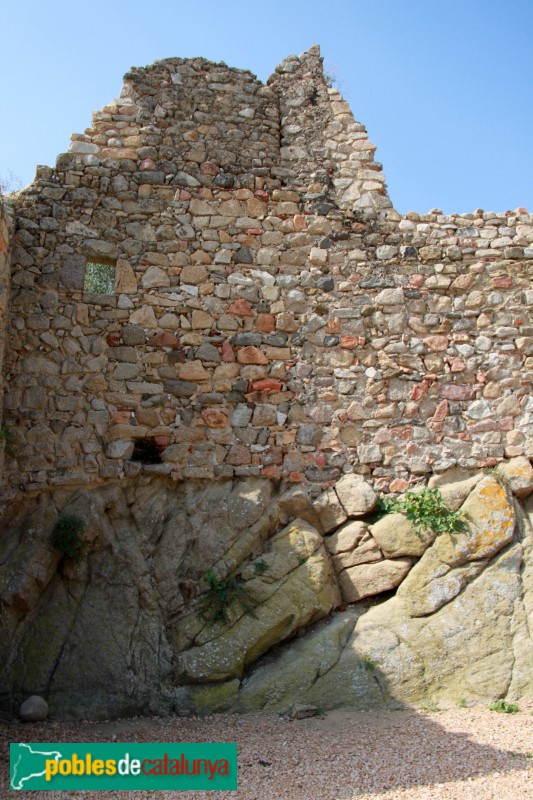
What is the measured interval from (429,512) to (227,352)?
2.68 m

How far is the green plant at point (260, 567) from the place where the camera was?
6.77m

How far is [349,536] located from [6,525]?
133 inches

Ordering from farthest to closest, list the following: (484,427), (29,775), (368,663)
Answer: (484,427)
(368,663)
(29,775)

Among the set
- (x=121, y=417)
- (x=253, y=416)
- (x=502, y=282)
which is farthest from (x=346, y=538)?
(x=502, y=282)

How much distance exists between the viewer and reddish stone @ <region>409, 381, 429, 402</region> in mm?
7617

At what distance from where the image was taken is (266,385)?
7.49 metres

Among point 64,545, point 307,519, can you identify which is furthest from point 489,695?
point 64,545

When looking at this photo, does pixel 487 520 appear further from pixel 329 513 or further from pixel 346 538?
pixel 329 513

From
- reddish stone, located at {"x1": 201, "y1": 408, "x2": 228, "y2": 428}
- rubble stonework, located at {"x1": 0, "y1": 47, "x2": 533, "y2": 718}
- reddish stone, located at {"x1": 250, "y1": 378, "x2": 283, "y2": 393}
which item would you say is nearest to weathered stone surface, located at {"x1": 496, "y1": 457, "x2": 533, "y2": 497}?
rubble stonework, located at {"x1": 0, "y1": 47, "x2": 533, "y2": 718}

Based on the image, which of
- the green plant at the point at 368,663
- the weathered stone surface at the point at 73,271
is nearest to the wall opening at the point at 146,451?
the weathered stone surface at the point at 73,271

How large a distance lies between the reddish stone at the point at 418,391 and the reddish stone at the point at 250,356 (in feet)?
5.34

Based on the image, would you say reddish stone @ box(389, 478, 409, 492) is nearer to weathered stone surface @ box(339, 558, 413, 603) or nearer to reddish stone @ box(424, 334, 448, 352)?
weathered stone surface @ box(339, 558, 413, 603)

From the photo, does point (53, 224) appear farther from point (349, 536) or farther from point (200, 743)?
point (200, 743)

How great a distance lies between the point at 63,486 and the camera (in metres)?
6.98
